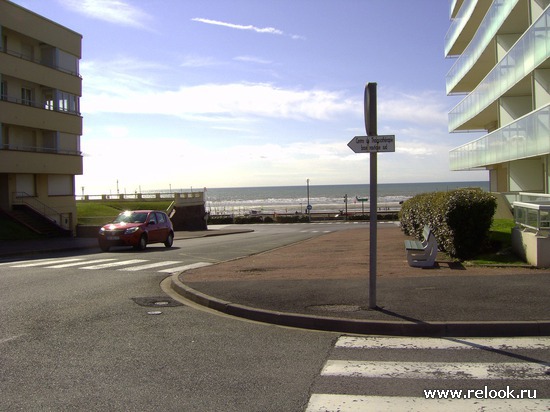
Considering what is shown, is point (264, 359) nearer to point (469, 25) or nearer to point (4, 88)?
point (469, 25)

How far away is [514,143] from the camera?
20.5m

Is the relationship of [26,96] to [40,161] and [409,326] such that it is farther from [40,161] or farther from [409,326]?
[409,326]

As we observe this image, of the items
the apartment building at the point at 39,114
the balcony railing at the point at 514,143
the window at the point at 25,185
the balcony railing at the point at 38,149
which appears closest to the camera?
the balcony railing at the point at 514,143

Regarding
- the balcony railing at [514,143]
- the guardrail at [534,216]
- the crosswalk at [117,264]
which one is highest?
the balcony railing at [514,143]

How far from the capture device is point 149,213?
75.8ft

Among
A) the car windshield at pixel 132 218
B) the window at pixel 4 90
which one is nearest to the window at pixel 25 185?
the window at pixel 4 90

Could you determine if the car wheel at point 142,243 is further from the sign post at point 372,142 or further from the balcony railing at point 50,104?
the balcony railing at point 50,104

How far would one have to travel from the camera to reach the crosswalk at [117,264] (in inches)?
580

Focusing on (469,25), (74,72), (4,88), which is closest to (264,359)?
(469,25)

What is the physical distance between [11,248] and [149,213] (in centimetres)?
562

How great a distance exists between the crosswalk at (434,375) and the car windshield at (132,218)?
17.0 m

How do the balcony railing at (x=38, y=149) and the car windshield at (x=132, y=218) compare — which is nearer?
the car windshield at (x=132, y=218)

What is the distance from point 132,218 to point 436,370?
18748 mm

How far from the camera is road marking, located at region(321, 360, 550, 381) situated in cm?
523
